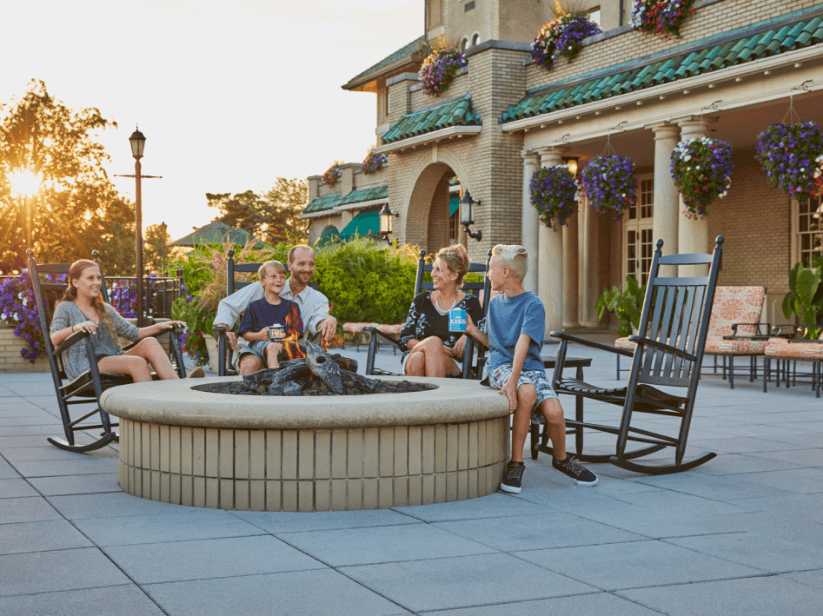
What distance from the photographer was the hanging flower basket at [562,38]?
16.9m

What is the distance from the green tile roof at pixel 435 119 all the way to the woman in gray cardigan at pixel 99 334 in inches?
515

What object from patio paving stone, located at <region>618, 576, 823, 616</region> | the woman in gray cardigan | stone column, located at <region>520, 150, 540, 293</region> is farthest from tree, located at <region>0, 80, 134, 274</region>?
patio paving stone, located at <region>618, 576, 823, 616</region>

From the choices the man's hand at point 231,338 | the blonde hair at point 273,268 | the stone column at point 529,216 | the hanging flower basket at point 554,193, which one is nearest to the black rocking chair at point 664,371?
the blonde hair at point 273,268

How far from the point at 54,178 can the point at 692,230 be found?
2805 cm

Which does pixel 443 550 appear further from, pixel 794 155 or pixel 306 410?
pixel 794 155

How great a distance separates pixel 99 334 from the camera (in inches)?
236

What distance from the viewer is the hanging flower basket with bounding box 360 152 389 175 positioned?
26.7 metres

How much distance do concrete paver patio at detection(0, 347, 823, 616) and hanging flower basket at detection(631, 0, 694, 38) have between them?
11.0 metres

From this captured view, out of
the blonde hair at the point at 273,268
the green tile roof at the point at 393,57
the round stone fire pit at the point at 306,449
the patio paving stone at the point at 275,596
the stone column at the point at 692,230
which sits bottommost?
the patio paving stone at the point at 275,596

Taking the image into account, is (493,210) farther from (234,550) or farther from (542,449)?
(234,550)

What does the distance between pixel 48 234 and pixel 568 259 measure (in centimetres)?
2255

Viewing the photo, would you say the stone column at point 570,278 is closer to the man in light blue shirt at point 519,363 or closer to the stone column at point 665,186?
the stone column at point 665,186

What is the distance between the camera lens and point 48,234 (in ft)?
116

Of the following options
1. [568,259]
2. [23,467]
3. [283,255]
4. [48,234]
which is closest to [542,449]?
[23,467]
